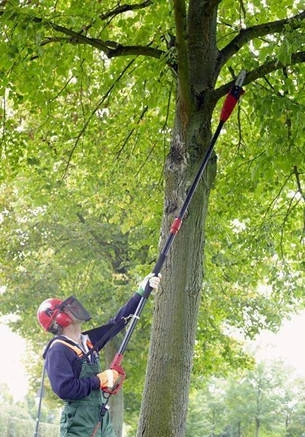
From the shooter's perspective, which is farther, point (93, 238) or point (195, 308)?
point (93, 238)

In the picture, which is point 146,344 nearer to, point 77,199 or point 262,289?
point 262,289

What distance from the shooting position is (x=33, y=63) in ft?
20.6

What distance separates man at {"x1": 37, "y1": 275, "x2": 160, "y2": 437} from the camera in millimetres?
4227

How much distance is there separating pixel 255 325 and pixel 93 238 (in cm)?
467

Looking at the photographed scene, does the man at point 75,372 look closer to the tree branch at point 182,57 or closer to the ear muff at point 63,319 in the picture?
the ear muff at point 63,319

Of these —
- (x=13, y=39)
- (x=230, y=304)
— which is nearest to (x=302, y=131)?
(x=13, y=39)

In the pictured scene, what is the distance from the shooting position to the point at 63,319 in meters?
4.55

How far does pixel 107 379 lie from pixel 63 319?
1.74ft

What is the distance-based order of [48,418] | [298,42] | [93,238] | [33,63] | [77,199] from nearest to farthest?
[298,42] → [33,63] → [77,199] → [93,238] → [48,418]

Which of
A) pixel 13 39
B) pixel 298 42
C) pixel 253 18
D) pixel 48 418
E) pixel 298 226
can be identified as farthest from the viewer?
pixel 48 418

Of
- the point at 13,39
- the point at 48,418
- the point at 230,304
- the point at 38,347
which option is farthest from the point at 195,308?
the point at 48,418

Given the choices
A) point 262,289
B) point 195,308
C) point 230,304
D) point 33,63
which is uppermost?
point 262,289

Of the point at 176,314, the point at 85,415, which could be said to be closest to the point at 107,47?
the point at 176,314

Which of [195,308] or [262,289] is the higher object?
[262,289]
